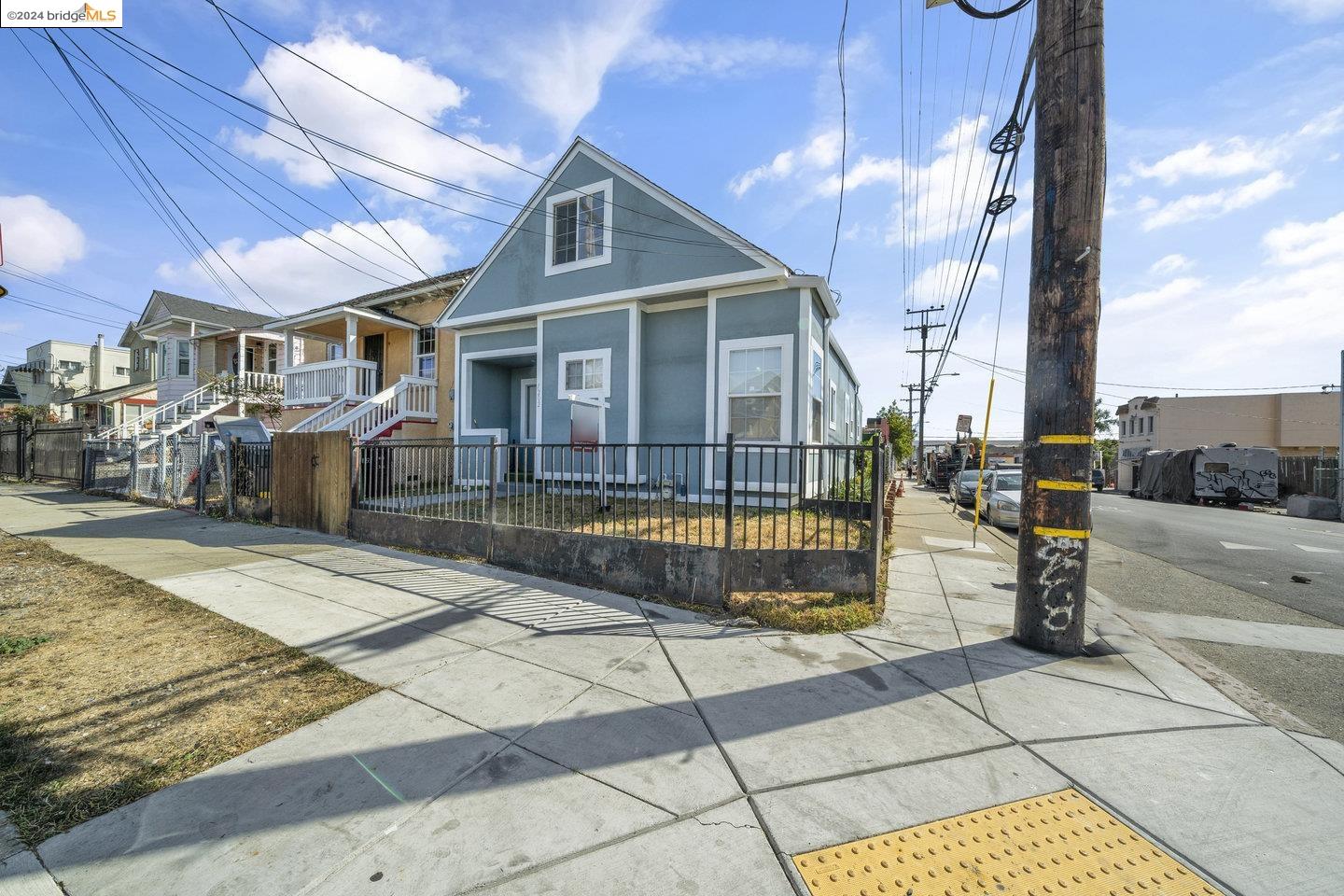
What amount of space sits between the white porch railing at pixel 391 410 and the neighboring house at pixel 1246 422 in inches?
1533

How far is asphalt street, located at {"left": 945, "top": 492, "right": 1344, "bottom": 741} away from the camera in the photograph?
12.0 ft

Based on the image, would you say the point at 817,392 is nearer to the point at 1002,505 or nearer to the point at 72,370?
the point at 1002,505

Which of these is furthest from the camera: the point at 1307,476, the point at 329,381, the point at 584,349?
the point at 1307,476

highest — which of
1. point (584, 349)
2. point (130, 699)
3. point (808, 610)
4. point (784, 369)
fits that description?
point (584, 349)

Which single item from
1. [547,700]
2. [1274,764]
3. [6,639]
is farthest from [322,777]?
[1274,764]

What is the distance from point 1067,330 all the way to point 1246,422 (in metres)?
53.5

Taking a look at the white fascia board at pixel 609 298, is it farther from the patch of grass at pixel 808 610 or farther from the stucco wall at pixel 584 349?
the patch of grass at pixel 808 610

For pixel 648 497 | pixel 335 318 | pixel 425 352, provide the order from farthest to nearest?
pixel 425 352 < pixel 335 318 < pixel 648 497

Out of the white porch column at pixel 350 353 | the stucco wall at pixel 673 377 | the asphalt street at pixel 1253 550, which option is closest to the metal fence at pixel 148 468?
the white porch column at pixel 350 353

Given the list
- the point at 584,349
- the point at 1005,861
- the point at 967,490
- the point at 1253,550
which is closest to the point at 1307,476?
the point at 967,490

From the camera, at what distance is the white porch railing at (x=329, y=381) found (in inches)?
543

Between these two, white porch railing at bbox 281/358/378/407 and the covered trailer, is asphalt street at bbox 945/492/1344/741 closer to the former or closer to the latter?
the covered trailer

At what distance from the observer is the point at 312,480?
28.8 ft

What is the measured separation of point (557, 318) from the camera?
11.2 meters
